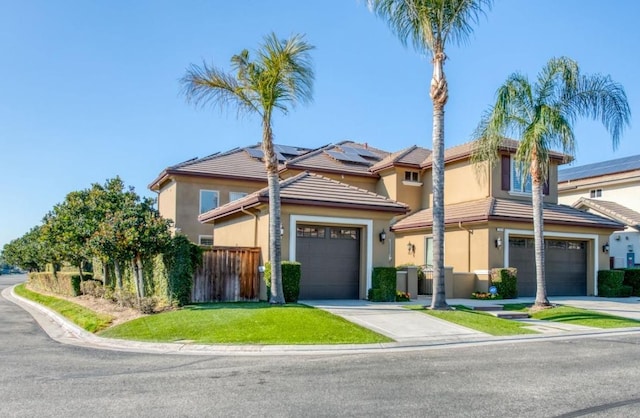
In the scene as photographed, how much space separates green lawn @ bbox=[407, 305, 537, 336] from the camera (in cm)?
1343

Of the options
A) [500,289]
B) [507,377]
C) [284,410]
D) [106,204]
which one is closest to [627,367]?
[507,377]

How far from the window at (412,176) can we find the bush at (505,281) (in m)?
8.27

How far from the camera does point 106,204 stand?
18.8 m

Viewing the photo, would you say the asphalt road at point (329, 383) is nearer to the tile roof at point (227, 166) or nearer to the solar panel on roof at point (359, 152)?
the tile roof at point (227, 166)

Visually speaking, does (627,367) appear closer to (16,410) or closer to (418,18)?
(16,410)

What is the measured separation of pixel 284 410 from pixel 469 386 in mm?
2855

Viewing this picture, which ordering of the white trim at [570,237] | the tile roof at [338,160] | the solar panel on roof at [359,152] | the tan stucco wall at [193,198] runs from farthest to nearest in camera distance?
the solar panel on roof at [359,152], the tile roof at [338,160], the tan stucco wall at [193,198], the white trim at [570,237]

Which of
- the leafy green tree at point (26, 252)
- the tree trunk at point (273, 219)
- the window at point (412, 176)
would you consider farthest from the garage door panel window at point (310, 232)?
the leafy green tree at point (26, 252)

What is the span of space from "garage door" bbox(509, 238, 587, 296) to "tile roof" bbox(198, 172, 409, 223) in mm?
6861

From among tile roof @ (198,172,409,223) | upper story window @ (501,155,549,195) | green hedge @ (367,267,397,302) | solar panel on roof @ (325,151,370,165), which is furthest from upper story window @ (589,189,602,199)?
green hedge @ (367,267,397,302)

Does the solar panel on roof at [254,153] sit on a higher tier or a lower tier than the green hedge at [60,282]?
higher

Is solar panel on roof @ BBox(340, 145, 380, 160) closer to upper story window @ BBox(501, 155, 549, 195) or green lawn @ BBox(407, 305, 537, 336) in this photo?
upper story window @ BBox(501, 155, 549, 195)

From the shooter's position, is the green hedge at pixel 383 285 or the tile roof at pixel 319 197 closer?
the tile roof at pixel 319 197

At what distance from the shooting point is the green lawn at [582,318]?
14958 millimetres
